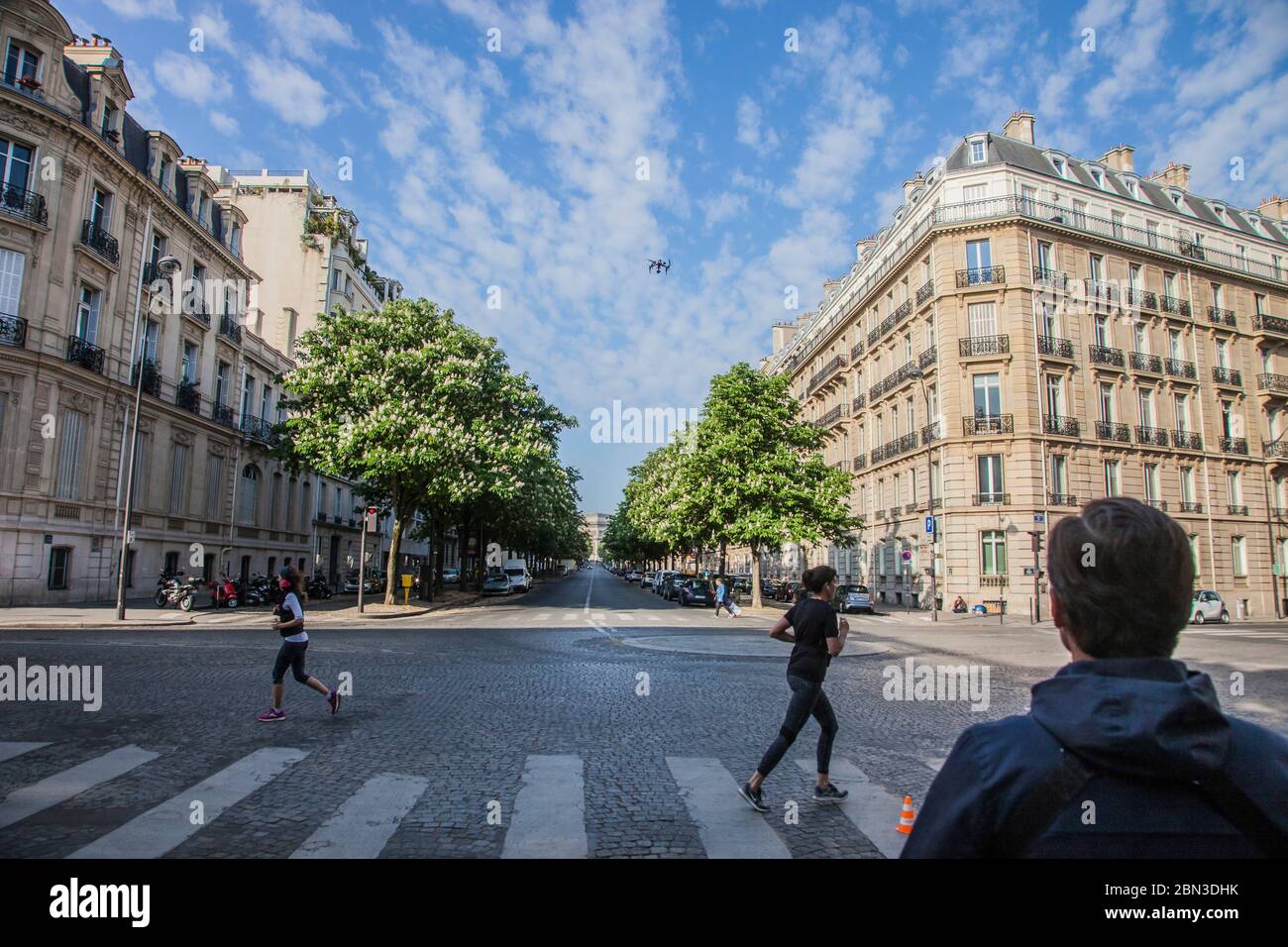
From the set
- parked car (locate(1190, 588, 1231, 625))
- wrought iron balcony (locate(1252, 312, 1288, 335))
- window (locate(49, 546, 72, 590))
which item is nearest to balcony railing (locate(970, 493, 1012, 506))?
parked car (locate(1190, 588, 1231, 625))

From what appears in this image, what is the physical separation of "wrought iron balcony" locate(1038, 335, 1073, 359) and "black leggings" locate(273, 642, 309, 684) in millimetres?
37420

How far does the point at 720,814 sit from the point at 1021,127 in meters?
47.2

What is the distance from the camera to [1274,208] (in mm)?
50312

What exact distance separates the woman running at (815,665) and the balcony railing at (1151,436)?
39740 mm

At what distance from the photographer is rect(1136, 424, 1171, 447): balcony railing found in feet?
126

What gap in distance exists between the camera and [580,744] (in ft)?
25.1

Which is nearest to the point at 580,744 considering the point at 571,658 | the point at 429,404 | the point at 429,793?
the point at 429,793

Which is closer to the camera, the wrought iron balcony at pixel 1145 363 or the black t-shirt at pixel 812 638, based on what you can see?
the black t-shirt at pixel 812 638

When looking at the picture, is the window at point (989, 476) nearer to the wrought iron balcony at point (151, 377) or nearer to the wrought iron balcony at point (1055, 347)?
the wrought iron balcony at point (1055, 347)

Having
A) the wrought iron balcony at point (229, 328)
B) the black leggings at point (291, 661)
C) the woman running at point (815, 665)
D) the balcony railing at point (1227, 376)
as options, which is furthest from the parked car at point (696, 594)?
the woman running at point (815, 665)

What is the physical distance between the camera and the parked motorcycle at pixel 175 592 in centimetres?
2484

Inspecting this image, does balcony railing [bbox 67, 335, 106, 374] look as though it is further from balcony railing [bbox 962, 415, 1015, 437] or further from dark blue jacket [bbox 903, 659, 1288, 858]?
balcony railing [bbox 962, 415, 1015, 437]

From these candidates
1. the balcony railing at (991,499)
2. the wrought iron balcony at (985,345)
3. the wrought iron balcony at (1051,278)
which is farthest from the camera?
the wrought iron balcony at (1051,278)
